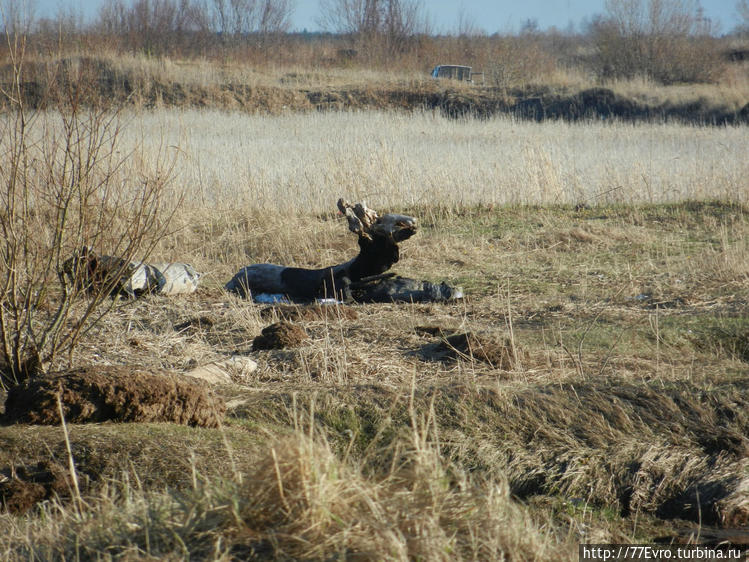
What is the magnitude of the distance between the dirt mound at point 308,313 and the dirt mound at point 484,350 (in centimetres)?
94

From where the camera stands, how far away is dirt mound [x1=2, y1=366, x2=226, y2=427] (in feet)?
10.7

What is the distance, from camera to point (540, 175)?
1120 cm

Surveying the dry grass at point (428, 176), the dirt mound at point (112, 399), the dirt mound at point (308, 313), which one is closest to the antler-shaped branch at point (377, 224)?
the dirt mound at point (308, 313)

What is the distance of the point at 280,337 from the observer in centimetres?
474

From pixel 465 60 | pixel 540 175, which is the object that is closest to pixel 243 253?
pixel 540 175

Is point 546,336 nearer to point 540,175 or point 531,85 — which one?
point 540,175

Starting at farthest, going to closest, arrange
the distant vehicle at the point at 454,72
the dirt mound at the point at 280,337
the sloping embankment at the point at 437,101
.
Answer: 1. the distant vehicle at the point at 454,72
2. the sloping embankment at the point at 437,101
3. the dirt mound at the point at 280,337

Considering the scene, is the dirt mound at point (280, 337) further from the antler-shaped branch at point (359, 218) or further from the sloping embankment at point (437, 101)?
the sloping embankment at point (437, 101)

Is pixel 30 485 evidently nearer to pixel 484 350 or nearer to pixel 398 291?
pixel 484 350

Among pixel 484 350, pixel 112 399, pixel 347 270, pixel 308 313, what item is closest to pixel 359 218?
pixel 347 270

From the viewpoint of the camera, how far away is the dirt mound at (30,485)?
272 centimetres

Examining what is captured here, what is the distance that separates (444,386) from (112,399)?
1.69m

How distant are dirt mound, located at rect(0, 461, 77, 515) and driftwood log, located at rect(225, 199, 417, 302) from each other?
3.25 meters

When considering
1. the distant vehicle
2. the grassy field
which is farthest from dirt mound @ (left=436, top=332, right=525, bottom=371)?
the distant vehicle
